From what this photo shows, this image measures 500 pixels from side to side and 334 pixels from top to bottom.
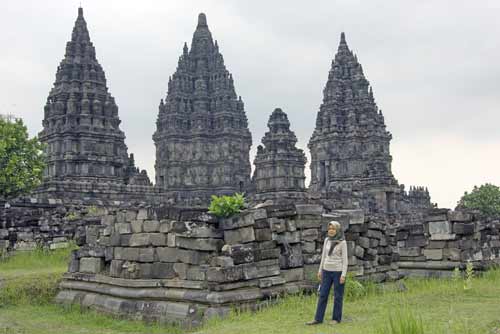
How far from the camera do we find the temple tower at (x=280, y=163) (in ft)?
160

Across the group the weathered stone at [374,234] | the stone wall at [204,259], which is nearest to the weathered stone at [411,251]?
the stone wall at [204,259]

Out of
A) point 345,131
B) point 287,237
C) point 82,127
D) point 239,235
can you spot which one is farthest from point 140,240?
point 345,131

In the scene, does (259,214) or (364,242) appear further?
(364,242)

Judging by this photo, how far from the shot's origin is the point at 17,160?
3269cm

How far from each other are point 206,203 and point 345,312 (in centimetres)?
3196

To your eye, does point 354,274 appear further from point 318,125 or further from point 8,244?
point 318,125

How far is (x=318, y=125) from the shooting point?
61469 mm

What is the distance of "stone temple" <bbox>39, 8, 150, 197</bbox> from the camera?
43.2 metres

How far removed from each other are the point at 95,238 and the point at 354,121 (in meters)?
47.6

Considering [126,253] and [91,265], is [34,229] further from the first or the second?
[126,253]

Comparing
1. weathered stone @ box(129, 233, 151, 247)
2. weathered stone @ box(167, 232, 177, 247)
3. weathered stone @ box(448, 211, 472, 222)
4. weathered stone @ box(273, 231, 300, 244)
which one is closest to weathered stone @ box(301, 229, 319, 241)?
weathered stone @ box(273, 231, 300, 244)

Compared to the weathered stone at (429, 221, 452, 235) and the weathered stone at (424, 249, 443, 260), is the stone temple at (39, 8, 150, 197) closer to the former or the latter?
the weathered stone at (424, 249, 443, 260)

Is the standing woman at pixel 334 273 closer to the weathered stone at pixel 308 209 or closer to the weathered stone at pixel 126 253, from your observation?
the weathered stone at pixel 308 209

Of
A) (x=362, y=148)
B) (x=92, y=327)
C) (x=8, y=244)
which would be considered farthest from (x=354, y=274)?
(x=362, y=148)
